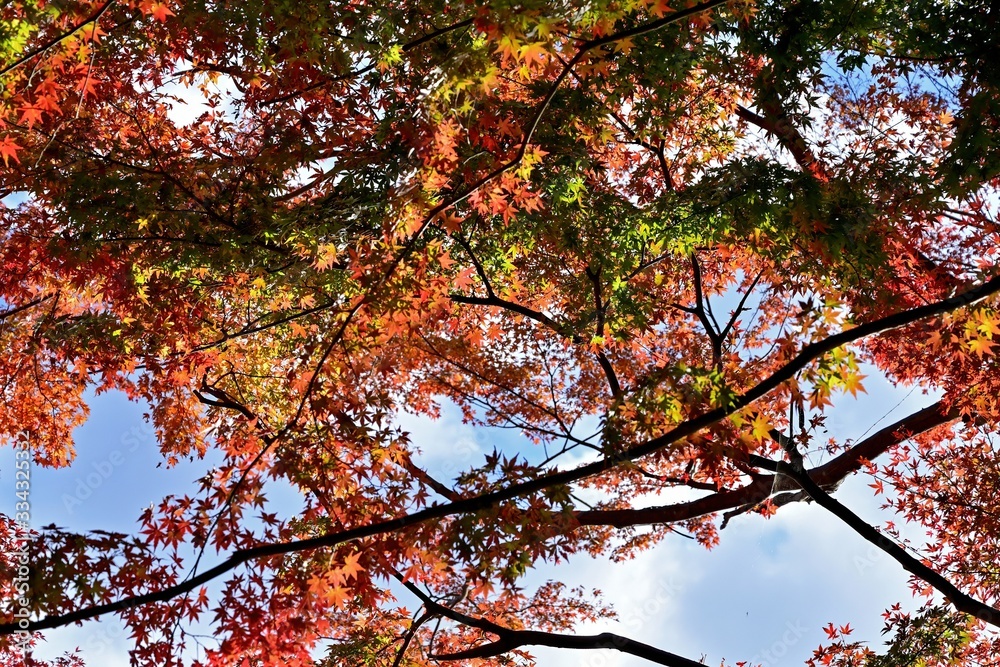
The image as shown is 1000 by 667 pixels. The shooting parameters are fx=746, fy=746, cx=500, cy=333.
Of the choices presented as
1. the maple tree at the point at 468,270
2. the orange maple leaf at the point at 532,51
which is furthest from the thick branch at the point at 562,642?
the orange maple leaf at the point at 532,51

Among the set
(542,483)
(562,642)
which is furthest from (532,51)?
(562,642)

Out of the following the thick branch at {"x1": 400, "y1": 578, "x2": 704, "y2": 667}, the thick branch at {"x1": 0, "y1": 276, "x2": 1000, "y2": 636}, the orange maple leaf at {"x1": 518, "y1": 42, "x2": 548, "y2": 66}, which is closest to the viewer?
the orange maple leaf at {"x1": 518, "y1": 42, "x2": 548, "y2": 66}

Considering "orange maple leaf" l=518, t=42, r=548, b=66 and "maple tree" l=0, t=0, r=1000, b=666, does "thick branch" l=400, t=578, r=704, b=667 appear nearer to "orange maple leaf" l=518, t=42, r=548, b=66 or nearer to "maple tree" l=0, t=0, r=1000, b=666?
"maple tree" l=0, t=0, r=1000, b=666

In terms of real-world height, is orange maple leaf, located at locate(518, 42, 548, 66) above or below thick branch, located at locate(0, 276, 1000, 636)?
above

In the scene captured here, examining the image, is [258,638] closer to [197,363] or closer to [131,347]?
[197,363]

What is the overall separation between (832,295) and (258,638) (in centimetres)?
426

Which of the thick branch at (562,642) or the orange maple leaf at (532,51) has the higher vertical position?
the orange maple leaf at (532,51)

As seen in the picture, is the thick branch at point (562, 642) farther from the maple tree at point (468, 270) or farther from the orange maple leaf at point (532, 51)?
the orange maple leaf at point (532, 51)

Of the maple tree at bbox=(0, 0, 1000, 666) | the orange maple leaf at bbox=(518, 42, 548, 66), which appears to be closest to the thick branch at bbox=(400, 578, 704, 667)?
the maple tree at bbox=(0, 0, 1000, 666)

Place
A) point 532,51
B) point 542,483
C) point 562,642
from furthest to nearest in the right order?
point 562,642 → point 542,483 → point 532,51

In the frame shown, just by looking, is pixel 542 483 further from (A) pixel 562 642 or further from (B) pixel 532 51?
(B) pixel 532 51

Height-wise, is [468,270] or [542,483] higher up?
[468,270]

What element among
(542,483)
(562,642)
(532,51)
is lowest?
(562,642)

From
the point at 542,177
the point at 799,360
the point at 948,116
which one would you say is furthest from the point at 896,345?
the point at 799,360
